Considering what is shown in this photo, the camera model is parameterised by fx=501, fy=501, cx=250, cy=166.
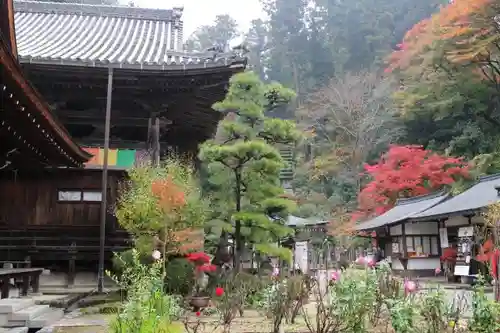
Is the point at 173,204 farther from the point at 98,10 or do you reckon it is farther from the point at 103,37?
the point at 98,10

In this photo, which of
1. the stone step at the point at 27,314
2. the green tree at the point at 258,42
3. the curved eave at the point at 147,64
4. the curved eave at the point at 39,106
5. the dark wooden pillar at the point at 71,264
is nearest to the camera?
the curved eave at the point at 39,106

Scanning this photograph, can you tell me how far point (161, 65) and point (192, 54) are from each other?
1.35 m

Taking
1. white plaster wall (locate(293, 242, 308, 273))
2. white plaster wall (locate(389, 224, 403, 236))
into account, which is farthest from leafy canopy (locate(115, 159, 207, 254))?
white plaster wall (locate(389, 224, 403, 236))

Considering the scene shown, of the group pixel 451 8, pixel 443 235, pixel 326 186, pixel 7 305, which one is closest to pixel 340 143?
pixel 326 186

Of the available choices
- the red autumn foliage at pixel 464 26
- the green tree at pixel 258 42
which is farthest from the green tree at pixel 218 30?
the red autumn foliage at pixel 464 26

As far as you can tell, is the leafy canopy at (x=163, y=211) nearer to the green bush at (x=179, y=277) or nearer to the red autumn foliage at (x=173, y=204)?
the red autumn foliage at (x=173, y=204)

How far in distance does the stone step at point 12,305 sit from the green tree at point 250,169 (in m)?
4.84

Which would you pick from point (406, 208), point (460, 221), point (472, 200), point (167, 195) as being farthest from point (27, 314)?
point (406, 208)

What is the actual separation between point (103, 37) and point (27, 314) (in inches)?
387

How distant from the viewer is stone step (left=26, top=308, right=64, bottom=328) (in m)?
6.97

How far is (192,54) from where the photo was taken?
38.5ft

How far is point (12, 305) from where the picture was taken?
711 centimetres

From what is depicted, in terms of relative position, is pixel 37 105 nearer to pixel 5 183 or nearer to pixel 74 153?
pixel 74 153

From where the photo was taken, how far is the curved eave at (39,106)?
4656mm
